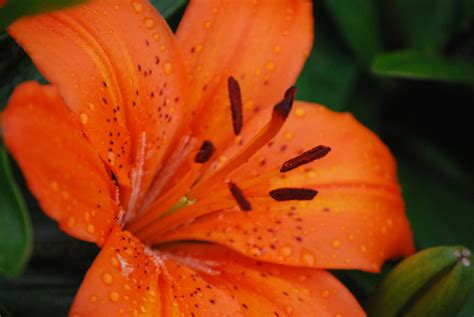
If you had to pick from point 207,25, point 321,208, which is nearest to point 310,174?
point 321,208

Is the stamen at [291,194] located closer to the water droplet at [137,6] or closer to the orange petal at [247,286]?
the orange petal at [247,286]

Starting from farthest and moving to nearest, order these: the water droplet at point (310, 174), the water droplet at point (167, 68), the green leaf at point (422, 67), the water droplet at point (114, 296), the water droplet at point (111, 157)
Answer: the green leaf at point (422, 67), the water droplet at point (310, 174), the water droplet at point (167, 68), the water droplet at point (111, 157), the water droplet at point (114, 296)

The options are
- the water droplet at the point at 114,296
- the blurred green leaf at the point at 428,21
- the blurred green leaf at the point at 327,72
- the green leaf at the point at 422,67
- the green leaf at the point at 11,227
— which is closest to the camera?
the green leaf at the point at 11,227

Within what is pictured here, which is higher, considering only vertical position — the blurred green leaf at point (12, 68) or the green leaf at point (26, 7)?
the green leaf at point (26, 7)

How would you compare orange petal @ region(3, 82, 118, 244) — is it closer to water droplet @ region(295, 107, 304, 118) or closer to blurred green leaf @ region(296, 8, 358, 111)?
water droplet @ region(295, 107, 304, 118)

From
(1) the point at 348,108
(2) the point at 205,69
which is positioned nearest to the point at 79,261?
(2) the point at 205,69

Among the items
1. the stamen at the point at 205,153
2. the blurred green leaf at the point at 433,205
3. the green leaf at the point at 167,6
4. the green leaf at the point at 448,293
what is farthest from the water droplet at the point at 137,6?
the blurred green leaf at the point at 433,205

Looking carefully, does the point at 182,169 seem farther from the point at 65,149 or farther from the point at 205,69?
the point at 65,149
